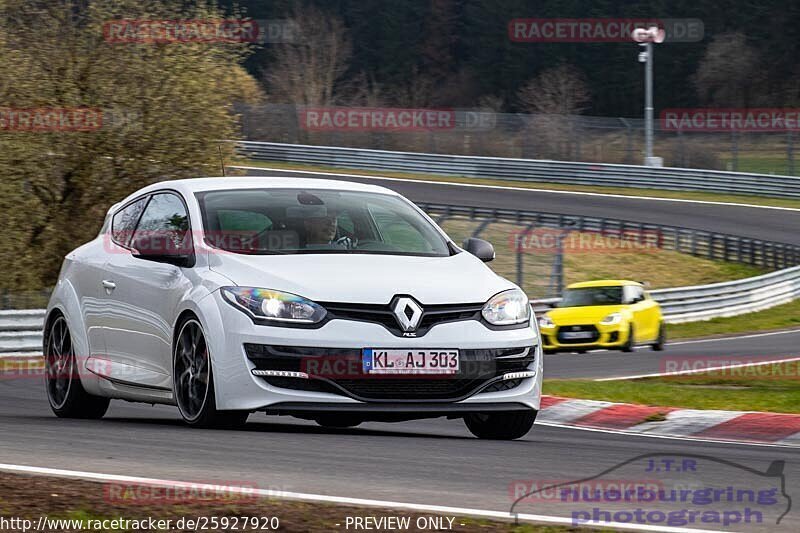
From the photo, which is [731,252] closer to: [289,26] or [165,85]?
[165,85]

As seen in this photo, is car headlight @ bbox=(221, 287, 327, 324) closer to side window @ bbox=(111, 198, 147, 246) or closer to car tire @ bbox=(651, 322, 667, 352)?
side window @ bbox=(111, 198, 147, 246)

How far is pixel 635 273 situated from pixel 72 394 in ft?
96.6

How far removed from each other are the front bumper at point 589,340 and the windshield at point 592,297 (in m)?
0.63

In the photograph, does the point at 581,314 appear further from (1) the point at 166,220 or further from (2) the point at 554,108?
(2) the point at 554,108

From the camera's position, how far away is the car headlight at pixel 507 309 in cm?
810

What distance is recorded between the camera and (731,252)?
40.2 m

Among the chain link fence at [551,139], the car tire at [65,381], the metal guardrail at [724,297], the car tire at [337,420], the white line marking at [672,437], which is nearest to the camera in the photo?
the car tire at [337,420]

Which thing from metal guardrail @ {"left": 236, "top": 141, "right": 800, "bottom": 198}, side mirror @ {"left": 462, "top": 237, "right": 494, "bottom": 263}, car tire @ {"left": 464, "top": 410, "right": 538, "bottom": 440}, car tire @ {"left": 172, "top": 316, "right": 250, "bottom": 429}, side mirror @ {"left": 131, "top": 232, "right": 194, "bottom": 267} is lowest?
metal guardrail @ {"left": 236, "top": 141, "right": 800, "bottom": 198}

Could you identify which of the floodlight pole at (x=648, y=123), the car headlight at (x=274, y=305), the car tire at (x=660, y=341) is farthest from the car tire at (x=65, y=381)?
the floodlight pole at (x=648, y=123)

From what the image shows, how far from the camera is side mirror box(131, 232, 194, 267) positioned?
27.8ft

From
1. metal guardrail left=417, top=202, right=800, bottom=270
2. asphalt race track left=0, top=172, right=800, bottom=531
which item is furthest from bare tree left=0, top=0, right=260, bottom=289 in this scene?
asphalt race track left=0, top=172, right=800, bottom=531

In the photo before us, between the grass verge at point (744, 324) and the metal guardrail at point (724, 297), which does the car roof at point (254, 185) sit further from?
the grass verge at point (744, 324)

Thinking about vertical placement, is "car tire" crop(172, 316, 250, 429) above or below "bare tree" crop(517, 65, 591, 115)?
above

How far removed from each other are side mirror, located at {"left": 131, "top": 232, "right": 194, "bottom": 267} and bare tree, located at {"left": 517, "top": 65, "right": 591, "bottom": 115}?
243 feet
